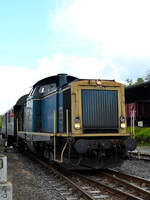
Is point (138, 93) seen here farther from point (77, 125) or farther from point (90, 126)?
point (77, 125)

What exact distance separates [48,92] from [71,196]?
5.27 metres

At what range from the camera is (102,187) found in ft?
21.5

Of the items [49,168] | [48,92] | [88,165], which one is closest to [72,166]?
[88,165]

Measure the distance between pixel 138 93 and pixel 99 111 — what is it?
77.9ft

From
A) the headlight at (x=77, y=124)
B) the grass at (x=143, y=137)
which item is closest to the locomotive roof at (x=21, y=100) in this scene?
the headlight at (x=77, y=124)

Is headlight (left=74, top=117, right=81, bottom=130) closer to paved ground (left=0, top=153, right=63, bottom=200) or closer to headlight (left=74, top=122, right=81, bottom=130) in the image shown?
headlight (left=74, top=122, right=81, bottom=130)

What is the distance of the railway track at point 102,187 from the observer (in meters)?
5.80

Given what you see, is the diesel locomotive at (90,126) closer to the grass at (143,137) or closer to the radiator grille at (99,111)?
the radiator grille at (99,111)

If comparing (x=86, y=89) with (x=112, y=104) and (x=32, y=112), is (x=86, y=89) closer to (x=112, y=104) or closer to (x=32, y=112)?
(x=112, y=104)

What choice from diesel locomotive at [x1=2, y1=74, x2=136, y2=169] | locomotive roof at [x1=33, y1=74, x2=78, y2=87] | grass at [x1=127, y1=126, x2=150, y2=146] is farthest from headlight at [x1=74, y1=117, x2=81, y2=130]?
grass at [x1=127, y1=126, x2=150, y2=146]

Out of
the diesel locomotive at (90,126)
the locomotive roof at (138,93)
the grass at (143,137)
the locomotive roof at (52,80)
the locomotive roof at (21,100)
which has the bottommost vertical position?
the grass at (143,137)

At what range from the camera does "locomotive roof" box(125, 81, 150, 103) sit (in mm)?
28908

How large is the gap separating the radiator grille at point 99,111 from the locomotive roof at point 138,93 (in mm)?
19393

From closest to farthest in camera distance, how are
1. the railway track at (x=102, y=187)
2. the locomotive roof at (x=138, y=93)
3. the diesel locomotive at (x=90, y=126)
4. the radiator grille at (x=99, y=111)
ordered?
the railway track at (x=102, y=187), the diesel locomotive at (x=90, y=126), the radiator grille at (x=99, y=111), the locomotive roof at (x=138, y=93)
